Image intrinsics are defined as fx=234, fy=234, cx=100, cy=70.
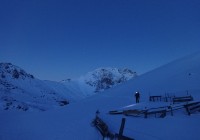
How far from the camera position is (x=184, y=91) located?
36625mm

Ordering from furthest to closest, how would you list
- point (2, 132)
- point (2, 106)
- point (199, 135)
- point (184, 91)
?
1. point (2, 106)
2. point (184, 91)
3. point (2, 132)
4. point (199, 135)

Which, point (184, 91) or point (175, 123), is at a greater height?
point (184, 91)

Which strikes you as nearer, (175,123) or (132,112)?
(175,123)

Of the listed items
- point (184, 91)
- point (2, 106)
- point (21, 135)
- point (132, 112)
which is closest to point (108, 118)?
point (132, 112)

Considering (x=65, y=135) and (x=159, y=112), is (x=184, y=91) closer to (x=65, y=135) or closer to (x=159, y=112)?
(x=159, y=112)

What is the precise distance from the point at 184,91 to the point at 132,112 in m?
16.5

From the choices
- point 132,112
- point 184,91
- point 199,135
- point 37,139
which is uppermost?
point 184,91

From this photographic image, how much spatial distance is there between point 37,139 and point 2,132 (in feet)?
26.3

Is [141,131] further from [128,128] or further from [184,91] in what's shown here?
[184,91]

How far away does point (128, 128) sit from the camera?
19.6m

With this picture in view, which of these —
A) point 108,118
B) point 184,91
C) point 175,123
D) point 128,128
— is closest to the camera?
point 175,123

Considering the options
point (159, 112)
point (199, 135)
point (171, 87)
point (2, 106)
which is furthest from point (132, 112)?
point (2, 106)

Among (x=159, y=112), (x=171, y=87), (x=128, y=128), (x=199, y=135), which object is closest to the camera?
(x=199, y=135)

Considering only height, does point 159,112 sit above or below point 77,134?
above
